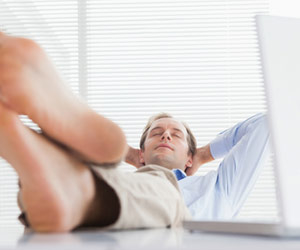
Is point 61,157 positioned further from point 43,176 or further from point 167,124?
point 167,124

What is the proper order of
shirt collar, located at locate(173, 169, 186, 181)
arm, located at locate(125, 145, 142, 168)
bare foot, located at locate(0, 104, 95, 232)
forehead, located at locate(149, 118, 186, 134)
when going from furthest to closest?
arm, located at locate(125, 145, 142, 168) < forehead, located at locate(149, 118, 186, 134) < shirt collar, located at locate(173, 169, 186, 181) < bare foot, located at locate(0, 104, 95, 232)

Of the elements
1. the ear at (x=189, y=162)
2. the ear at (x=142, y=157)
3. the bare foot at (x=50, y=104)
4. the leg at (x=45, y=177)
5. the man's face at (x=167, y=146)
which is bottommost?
the ear at (x=189, y=162)

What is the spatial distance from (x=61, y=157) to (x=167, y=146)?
1.14m

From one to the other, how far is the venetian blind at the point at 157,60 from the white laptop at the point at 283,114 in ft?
8.39

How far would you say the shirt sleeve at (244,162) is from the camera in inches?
67.7

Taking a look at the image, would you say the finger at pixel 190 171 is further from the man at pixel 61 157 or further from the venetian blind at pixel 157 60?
the venetian blind at pixel 157 60

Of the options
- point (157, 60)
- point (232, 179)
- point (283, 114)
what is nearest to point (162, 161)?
point (232, 179)

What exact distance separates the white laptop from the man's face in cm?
117

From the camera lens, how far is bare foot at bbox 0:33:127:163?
0.71 metres

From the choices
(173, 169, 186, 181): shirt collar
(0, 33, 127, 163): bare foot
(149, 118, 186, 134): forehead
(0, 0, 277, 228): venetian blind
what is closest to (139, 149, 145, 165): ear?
(149, 118, 186, 134): forehead

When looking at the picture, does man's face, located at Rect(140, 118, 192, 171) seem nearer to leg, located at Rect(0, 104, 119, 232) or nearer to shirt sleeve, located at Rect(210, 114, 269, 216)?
shirt sleeve, located at Rect(210, 114, 269, 216)

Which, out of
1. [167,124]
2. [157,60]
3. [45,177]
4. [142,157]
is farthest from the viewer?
[157,60]

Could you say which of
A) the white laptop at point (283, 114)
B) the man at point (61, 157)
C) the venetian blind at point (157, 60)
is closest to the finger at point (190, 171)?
the man at point (61, 157)

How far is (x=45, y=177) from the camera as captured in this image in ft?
2.34
